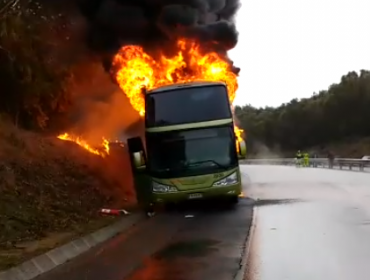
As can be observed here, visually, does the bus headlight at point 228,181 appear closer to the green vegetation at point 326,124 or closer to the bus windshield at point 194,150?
the bus windshield at point 194,150

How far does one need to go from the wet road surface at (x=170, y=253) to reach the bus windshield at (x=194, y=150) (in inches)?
68.5

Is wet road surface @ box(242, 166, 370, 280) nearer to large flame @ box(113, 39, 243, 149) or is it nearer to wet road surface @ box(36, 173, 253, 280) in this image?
wet road surface @ box(36, 173, 253, 280)

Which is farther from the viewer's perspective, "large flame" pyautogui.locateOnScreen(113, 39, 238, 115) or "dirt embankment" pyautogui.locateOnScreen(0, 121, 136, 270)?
"large flame" pyautogui.locateOnScreen(113, 39, 238, 115)

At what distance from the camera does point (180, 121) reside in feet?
61.0

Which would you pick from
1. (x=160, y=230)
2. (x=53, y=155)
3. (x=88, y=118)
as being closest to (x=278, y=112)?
(x=88, y=118)

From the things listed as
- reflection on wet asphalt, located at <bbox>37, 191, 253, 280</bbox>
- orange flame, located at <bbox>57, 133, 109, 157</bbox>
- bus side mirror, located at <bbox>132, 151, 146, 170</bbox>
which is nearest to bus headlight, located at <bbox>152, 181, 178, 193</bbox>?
bus side mirror, located at <bbox>132, 151, 146, 170</bbox>

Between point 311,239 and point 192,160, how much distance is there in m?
6.92

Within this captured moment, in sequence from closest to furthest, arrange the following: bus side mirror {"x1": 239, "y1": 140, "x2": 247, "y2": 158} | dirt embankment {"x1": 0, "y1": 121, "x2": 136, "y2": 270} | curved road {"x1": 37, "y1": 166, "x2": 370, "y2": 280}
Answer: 1. curved road {"x1": 37, "y1": 166, "x2": 370, "y2": 280}
2. dirt embankment {"x1": 0, "y1": 121, "x2": 136, "y2": 270}
3. bus side mirror {"x1": 239, "y1": 140, "x2": 247, "y2": 158}

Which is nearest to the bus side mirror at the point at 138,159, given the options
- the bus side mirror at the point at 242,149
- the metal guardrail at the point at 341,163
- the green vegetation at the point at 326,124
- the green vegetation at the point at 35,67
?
the bus side mirror at the point at 242,149

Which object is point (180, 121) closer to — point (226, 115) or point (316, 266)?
point (226, 115)

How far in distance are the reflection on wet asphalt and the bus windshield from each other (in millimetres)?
1679

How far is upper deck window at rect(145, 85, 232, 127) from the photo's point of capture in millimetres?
18641

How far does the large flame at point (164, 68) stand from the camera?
81.3ft

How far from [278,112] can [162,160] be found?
82.6m
